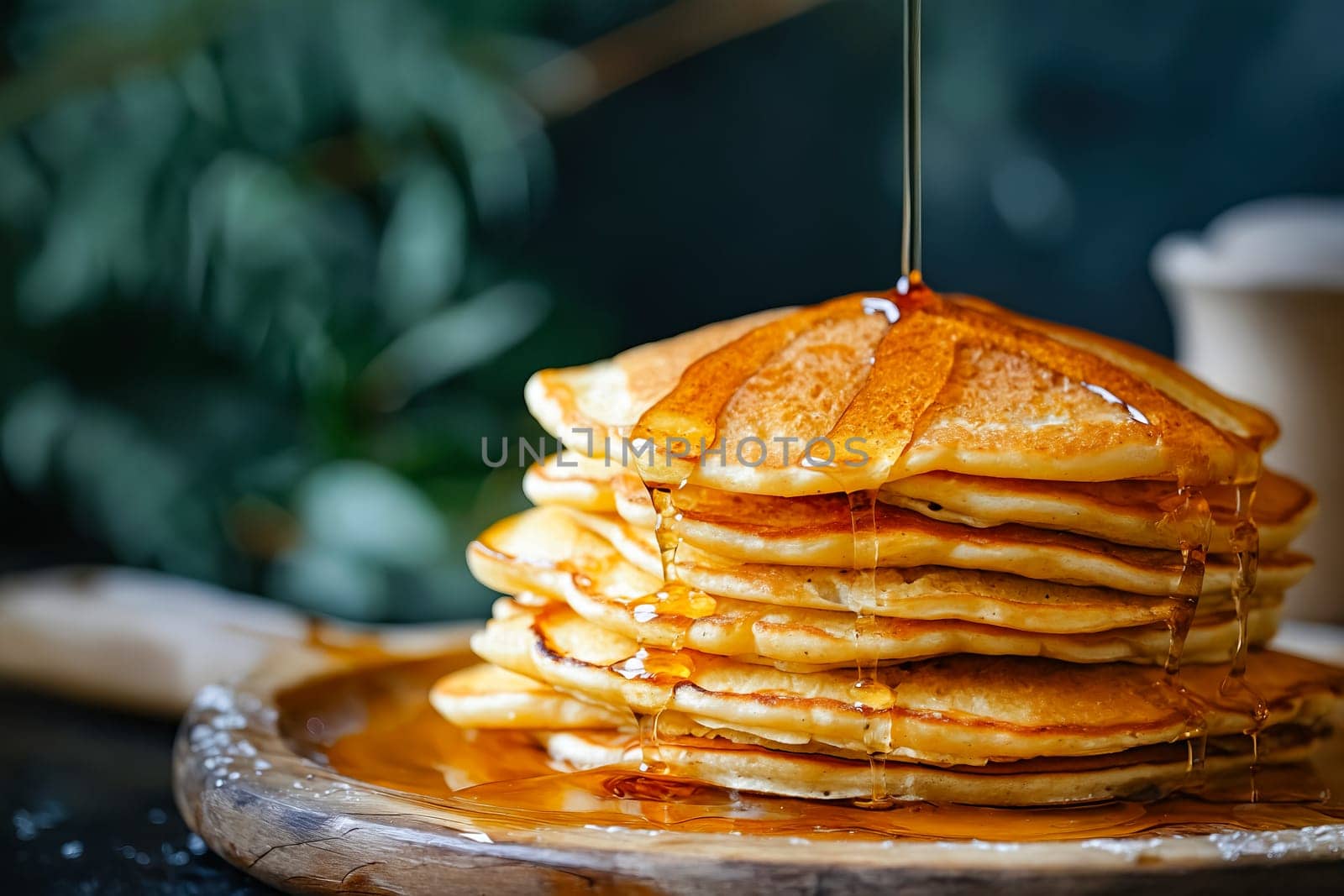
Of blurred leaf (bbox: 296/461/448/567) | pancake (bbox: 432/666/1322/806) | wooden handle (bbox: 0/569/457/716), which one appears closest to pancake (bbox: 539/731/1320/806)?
pancake (bbox: 432/666/1322/806)

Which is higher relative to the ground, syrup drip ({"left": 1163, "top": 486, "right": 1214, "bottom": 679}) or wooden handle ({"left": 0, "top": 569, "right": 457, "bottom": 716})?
syrup drip ({"left": 1163, "top": 486, "right": 1214, "bottom": 679})

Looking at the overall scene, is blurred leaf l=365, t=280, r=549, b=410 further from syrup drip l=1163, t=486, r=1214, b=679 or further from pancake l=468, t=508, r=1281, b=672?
syrup drip l=1163, t=486, r=1214, b=679

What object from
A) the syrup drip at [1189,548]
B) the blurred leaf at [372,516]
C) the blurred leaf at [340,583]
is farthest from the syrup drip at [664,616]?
the blurred leaf at [340,583]

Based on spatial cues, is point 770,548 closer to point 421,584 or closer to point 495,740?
point 495,740

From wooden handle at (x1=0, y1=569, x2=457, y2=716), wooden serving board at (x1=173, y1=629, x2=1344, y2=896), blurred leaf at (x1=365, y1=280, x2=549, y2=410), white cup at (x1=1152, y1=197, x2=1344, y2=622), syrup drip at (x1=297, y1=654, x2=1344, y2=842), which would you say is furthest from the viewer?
blurred leaf at (x1=365, y1=280, x2=549, y2=410)

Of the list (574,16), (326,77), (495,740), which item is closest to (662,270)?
(574,16)

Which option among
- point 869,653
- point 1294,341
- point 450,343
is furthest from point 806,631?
point 450,343

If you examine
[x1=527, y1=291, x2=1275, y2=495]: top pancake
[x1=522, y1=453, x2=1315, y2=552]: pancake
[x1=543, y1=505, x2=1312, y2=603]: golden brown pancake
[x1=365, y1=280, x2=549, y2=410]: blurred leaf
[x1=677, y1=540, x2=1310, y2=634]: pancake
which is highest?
[x1=365, y1=280, x2=549, y2=410]: blurred leaf

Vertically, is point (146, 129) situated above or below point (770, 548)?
above
